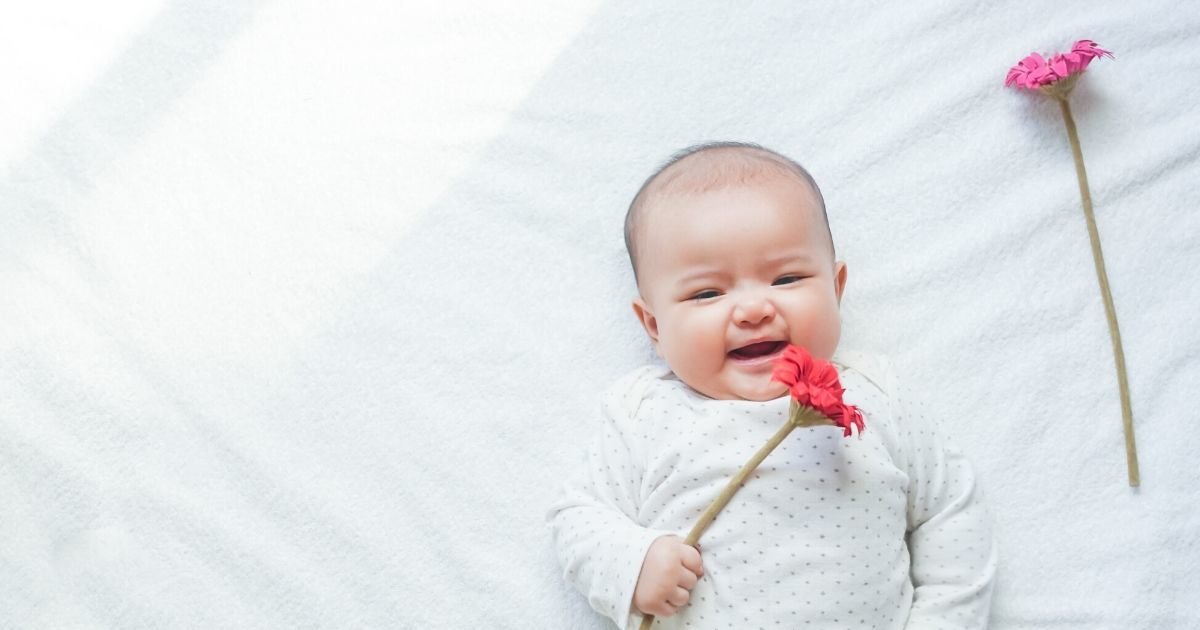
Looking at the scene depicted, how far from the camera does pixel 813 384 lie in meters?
0.86

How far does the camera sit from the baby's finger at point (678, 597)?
968 millimetres

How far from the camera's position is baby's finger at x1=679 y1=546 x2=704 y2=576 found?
3.19ft

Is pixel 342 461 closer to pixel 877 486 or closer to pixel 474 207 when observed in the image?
pixel 474 207

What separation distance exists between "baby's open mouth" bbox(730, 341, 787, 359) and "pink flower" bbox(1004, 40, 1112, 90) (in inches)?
16.5

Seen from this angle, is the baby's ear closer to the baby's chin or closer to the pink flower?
the baby's chin

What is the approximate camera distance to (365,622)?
107 centimetres

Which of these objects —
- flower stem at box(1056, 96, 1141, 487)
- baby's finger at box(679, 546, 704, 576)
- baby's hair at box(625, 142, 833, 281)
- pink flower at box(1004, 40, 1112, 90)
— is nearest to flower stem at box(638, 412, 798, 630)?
baby's finger at box(679, 546, 704, 576)

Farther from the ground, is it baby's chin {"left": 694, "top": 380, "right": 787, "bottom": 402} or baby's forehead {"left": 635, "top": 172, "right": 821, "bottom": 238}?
baby's forehead {"left": 635, "top": 172, "right": 821, "bottom": 238}

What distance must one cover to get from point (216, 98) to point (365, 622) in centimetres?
61

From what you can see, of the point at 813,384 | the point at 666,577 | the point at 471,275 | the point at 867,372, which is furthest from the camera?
the point at 471,275

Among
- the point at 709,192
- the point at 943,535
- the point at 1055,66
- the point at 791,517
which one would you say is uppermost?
the point at 709,192

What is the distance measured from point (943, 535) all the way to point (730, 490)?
23 centimetres

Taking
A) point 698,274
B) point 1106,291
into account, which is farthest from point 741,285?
point 1106,291

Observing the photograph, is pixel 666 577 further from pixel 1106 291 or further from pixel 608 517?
pixel 1106 291
